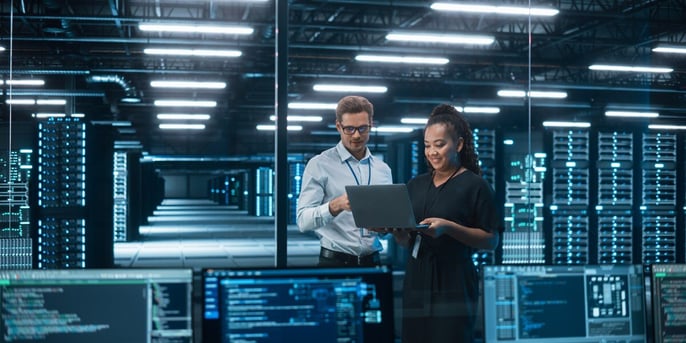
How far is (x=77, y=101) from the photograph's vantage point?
735cm

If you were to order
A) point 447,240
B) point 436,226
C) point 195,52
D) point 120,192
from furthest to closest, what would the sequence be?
point 120,192
point 195,52
point 447,240
point 436,226

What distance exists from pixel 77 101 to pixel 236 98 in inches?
60.3

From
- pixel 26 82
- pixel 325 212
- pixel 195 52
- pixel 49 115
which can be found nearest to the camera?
pixel 325 212

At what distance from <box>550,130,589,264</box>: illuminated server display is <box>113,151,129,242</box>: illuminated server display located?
15.8ft

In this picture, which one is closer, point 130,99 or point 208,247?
point 130,99

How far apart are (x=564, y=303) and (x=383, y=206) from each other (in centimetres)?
64

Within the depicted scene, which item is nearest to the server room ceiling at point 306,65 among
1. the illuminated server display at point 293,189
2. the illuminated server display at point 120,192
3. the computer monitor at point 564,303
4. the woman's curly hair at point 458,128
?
the illuminated server display at point 293,189

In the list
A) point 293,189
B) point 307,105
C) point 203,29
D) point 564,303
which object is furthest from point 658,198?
point 564,303

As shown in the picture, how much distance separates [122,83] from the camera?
759 cm

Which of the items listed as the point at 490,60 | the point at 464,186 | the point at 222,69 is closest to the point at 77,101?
the point at 222,69

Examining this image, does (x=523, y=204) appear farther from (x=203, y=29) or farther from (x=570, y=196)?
(x=203, y=29)

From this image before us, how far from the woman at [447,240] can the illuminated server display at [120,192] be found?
22.1ft

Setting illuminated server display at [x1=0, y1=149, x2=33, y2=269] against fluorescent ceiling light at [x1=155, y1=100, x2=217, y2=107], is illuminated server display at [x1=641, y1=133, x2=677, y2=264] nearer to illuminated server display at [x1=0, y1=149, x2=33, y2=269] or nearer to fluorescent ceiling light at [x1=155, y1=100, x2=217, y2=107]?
fluorescent ceiling light at [x1=155, y1=100, x2=217, y2=107]

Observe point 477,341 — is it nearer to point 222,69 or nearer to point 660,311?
point 660,311
